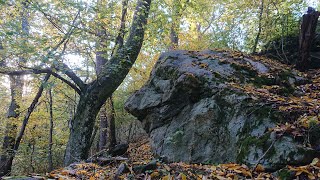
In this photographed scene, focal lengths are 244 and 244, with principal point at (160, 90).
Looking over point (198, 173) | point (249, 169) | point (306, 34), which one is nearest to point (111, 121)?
point (306, 34)

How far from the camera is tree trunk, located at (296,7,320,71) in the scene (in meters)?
5.66

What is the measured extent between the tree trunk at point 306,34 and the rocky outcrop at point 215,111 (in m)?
1.15

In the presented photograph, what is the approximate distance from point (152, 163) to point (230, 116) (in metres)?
1.57

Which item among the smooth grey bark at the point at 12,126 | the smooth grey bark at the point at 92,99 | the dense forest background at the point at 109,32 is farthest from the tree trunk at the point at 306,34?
the smooth grey bark at the point at 12,126

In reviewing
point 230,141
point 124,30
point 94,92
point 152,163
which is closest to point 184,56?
point 124,30

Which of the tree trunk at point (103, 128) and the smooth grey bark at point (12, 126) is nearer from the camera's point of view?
the smooth grey bark at point (12, 126)

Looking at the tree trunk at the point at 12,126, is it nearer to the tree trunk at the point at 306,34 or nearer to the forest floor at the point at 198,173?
the forest floor at the point at 198,173

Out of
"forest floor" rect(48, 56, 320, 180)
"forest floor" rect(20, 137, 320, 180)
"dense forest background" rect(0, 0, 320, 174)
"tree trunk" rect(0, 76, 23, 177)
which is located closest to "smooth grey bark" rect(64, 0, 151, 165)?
"dense forest background" rect(0, 0, 320, 174)

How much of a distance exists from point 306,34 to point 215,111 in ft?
11.4

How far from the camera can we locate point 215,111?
4215 millimetres

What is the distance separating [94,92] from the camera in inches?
245

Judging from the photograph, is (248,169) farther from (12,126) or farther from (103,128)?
(12,126)

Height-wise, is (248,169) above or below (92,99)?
below

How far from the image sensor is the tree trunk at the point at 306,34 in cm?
566
